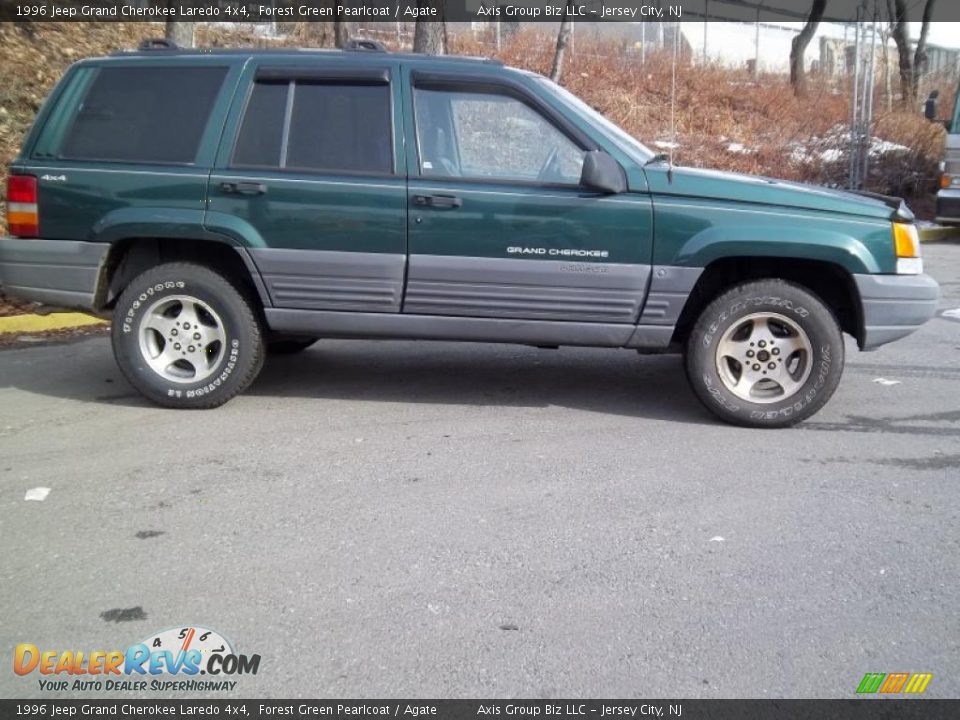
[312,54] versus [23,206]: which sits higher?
[312,54]

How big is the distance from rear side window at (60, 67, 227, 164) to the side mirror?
7.13 ft

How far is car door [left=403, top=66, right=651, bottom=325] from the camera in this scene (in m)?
5.16

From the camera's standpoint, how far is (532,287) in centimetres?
523

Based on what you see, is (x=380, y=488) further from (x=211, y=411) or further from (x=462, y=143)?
(x=462, y=143)

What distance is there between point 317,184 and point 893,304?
3.21 m

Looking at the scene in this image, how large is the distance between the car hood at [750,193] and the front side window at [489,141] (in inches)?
18.7

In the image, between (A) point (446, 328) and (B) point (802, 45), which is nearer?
(A) point (446, 328)

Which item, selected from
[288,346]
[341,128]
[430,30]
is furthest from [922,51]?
[341,128]

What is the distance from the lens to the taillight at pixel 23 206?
547cm

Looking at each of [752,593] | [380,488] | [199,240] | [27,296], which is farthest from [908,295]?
[27,296]

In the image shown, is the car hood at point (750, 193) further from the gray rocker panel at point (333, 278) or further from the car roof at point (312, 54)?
the gray rocker panel at point (333, 278)

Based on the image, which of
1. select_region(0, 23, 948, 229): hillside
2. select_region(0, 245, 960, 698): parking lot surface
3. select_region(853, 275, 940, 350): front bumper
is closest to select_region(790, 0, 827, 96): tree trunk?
select_region(0, 23, 948, 229): hillside

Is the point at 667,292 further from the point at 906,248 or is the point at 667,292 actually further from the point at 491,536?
the point at 491,536

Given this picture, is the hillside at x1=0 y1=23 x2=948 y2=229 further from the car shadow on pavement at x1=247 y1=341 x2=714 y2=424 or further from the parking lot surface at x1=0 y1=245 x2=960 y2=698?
the parking lot surface at x1=0 y1=245 x2=960 y2=698
